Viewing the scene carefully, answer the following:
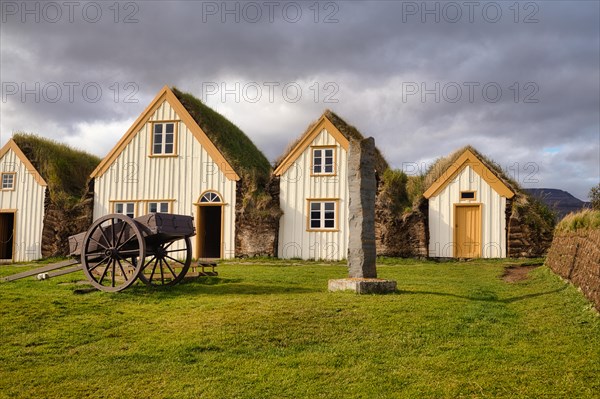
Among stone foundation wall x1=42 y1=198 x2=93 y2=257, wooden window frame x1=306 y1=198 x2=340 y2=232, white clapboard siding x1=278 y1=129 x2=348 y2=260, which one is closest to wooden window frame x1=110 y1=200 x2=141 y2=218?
stone foundation wall x1=42 y1=198 x2=93 y2=257

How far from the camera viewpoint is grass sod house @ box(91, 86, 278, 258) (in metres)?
26.6

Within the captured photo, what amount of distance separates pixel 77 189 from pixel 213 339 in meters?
22.7

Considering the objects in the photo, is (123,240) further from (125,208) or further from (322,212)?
(125,208)

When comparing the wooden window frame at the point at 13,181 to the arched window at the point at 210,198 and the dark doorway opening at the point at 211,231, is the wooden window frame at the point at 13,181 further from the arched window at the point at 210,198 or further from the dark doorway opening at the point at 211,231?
the arched window at the point at 210,198

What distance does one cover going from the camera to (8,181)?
29953mm

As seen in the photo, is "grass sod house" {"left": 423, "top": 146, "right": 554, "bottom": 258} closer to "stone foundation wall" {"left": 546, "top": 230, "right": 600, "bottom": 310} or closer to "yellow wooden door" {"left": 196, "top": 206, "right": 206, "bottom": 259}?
"stone foundation wall" {"left": 546, "top": 230, "right": 600, "bottom": 310}

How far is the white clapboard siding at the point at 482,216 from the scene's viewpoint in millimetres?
25297

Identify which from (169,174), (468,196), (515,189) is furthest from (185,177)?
(515,189)

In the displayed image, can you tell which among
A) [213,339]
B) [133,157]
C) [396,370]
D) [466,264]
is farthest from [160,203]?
[396,370]

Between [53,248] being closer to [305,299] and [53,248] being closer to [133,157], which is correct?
[133,157]

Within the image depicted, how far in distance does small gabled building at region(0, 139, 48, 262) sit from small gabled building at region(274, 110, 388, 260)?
1162cm

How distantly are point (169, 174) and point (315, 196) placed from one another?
6.74 metres

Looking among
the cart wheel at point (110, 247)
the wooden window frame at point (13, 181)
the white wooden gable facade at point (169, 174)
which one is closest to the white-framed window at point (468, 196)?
the white wooden gable facade at point (169, 174)

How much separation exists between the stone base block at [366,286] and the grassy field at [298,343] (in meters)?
0.33
